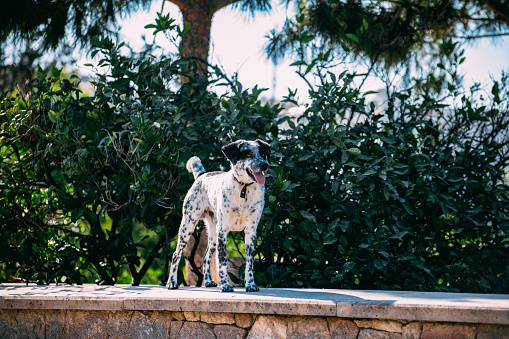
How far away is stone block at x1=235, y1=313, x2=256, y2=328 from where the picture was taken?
144 inches

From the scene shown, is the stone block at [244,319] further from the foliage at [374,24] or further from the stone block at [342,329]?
the foliage at [374,24]

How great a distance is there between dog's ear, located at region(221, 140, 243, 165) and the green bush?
876mm

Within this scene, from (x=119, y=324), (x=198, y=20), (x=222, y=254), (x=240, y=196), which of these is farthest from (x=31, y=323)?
(x=198, y=20)

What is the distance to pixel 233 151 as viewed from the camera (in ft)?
13.6

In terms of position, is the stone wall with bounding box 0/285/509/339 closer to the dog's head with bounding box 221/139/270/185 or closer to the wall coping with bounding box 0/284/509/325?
the wall coping with bounding box 0/284/509/325

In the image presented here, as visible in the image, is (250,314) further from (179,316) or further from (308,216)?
(308,216)

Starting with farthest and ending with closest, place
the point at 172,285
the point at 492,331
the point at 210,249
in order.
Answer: the point at 210,249 → the point at 172,285 → the point at 492,331

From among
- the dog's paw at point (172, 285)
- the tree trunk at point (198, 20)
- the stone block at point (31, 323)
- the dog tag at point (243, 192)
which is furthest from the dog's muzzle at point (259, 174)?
the tree trunk at point (198, 20)

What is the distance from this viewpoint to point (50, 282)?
218 inches

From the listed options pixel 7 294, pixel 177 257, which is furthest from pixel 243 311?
pixel 7 294

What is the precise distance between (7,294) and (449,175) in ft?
14.5

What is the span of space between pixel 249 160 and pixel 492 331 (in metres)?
2.08

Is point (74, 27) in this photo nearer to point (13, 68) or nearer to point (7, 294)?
point (13, 68)

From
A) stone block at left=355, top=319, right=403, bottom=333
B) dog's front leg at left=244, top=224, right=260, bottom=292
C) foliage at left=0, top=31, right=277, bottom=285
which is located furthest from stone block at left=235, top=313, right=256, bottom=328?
foliage at left=0, top=31, right=277, bottom=285
